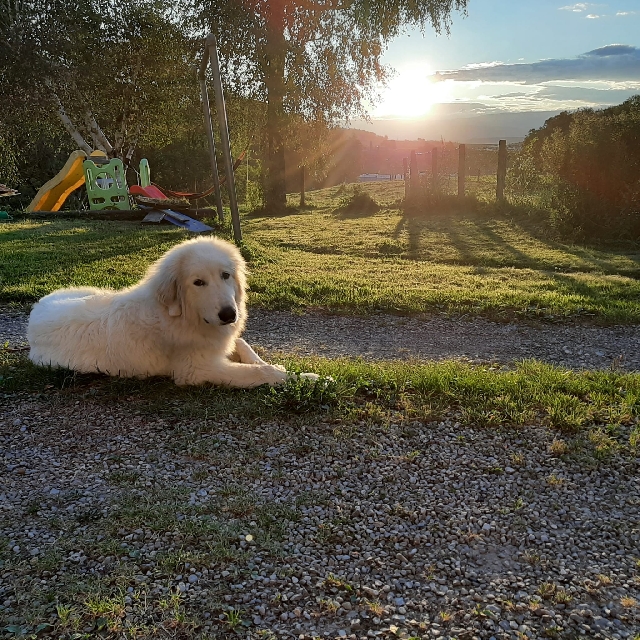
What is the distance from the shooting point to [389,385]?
15.5ft

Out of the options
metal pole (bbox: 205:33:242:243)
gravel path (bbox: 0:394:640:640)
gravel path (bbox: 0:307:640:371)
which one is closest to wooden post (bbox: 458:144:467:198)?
metal pole (bbox: 205:33:242:243)

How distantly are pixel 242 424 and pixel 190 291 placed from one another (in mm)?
1120

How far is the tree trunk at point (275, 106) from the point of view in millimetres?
19781

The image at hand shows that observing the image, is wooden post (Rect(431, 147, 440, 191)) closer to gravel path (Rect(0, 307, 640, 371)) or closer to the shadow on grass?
the shadow on grass

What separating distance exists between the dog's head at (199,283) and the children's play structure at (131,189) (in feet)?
25.0

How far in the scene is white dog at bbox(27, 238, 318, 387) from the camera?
4.43m

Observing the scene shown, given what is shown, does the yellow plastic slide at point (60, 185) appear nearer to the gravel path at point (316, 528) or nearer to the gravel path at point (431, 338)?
the gravel path at point (431, 338)

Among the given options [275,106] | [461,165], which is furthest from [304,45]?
[461,165]

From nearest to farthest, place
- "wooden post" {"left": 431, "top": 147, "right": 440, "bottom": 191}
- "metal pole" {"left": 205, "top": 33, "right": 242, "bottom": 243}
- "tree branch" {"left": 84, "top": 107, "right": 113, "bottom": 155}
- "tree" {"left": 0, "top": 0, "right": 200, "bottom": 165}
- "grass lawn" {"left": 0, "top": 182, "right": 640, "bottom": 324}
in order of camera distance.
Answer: "grass lawn" {"left": 0, "top": 182, "right": 640, "bottom": 324}, "metal pole" {"left": 205, "top": 33, "right": 242, "bottom": 243}, "wooden post" {"left": 431, "top": 147, "right": 440, "bottom": 191}, "tree" {"left": 0, "top": 0, "right": 200, "bottom": 165}, "tree branch" {"left": 84, "top": 107, "right": 113, "bottom": 155}

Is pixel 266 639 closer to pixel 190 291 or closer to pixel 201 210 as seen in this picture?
pixel 190 291

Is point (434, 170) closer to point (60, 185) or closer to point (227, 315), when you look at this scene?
point (60, 185)

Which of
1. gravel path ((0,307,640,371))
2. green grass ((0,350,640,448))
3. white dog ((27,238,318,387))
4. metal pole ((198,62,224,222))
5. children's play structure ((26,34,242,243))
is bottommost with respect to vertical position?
gravel path ((0,307,640,371))

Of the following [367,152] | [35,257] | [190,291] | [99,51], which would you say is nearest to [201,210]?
[35,257]

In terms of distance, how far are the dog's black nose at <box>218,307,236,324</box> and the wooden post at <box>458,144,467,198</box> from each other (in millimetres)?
16404
